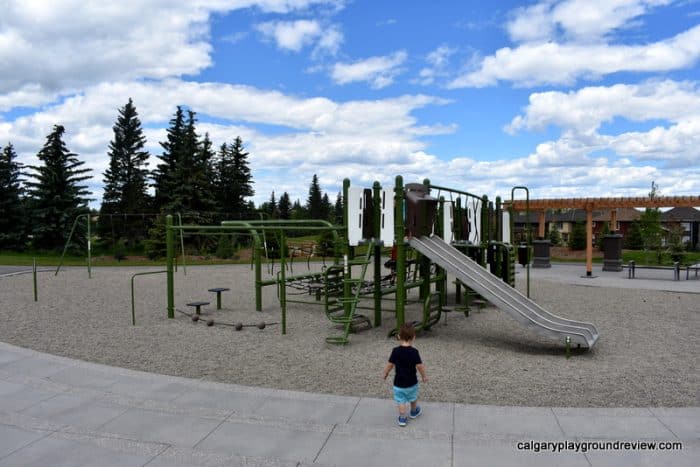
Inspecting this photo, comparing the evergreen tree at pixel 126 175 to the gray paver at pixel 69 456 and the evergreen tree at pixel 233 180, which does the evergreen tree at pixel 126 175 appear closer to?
the evergreen tree at pixel 233 180

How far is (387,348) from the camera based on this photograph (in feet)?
28.0

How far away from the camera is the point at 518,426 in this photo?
4.85 metres

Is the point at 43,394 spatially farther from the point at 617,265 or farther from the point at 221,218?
the point at 221,218

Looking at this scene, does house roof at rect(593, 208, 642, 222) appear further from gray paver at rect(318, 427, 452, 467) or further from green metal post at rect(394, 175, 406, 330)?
gray paver at rect(318, 427, 452, 467)

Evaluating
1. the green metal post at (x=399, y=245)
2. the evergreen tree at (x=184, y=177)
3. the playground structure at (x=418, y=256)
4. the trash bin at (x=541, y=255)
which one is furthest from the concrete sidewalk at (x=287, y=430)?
the evergreen tree at (x=184, y=177)

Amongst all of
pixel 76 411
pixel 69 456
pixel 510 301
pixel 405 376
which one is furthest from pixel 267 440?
pixel 510 301

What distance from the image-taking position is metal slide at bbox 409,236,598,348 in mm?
8094

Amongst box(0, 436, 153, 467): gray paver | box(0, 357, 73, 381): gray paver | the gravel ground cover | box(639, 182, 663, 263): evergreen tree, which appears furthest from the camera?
box(639, 182, 663, 263): evergreen tree

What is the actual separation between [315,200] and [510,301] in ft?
253

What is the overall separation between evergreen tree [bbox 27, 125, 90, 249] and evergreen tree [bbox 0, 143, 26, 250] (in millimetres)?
2294

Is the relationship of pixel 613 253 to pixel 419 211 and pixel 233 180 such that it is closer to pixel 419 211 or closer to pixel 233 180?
pixel 419 211

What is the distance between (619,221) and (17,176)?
6686cm

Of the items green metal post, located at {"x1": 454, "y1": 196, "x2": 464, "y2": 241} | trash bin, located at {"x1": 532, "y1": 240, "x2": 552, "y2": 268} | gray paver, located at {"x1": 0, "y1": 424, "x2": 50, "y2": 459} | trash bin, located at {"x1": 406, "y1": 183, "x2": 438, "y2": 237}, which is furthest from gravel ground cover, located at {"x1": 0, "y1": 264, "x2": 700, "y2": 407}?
trash bin, located at {"x1": 532, "y1": 240, "x2": 552, "y2": 268}

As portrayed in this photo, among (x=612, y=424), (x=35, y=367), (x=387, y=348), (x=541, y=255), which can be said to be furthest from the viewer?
(x=541, y=255)
